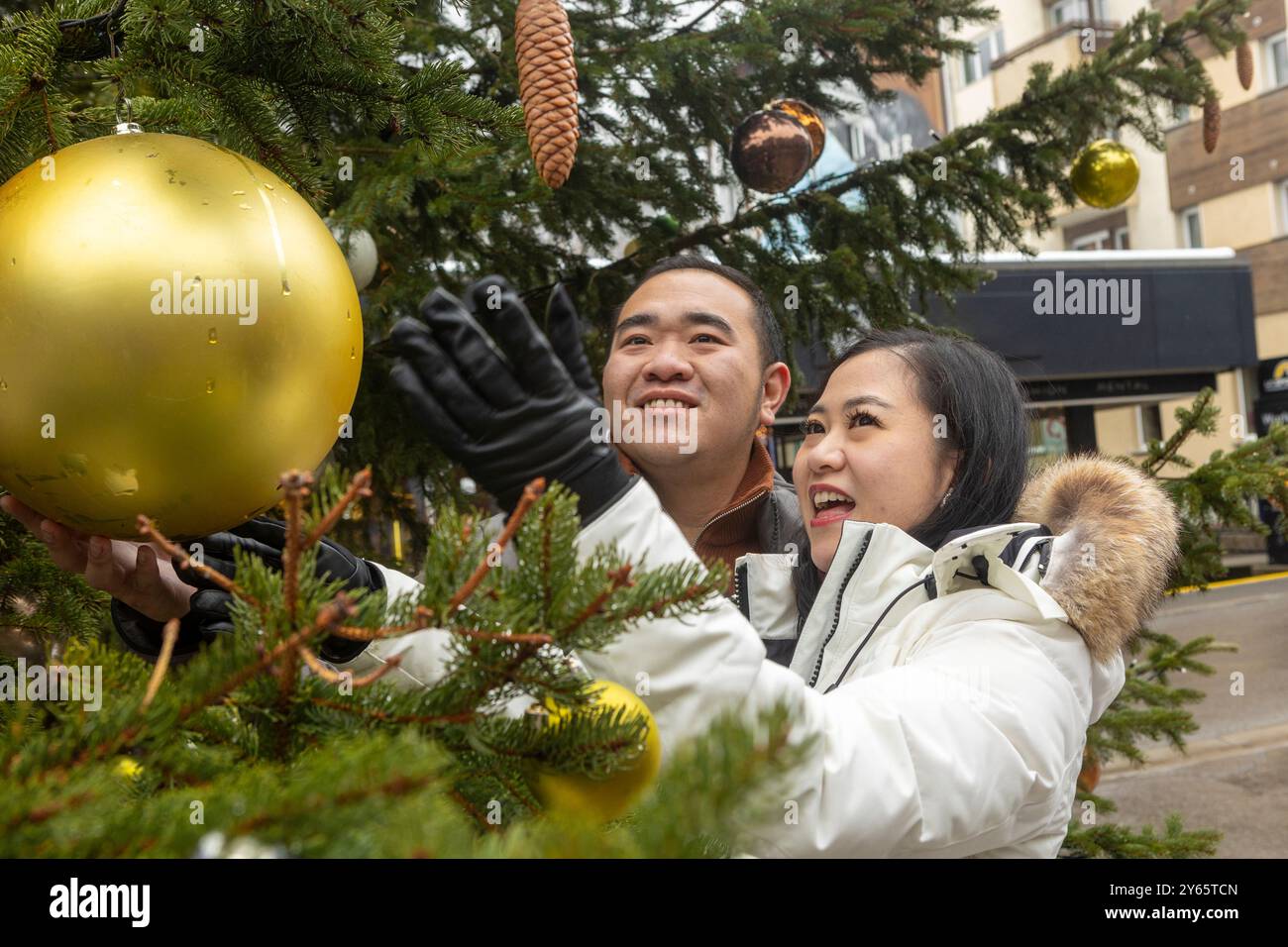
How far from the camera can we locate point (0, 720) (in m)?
1.10

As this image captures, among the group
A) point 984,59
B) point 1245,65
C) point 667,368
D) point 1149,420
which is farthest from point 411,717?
point 984,59

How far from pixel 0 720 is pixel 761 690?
2.68 ft

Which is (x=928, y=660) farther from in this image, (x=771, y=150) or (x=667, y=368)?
(x=771, y=150)

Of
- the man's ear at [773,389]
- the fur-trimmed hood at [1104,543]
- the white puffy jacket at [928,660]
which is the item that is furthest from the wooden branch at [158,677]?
the man's ear at [773,389]

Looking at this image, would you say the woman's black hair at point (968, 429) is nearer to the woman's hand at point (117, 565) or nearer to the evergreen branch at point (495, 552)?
the woman's hand at point (117, 565)

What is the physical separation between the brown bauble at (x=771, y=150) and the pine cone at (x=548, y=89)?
5.90ft

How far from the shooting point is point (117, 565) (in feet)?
4.69

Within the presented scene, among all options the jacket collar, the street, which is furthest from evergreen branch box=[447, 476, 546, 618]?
the street

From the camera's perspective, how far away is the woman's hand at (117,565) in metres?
1.32

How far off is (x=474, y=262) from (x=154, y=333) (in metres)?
2.61

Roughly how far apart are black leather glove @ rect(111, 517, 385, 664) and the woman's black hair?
1.05m
